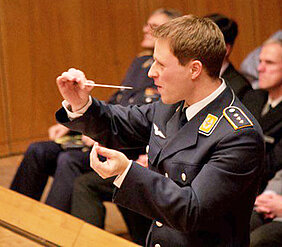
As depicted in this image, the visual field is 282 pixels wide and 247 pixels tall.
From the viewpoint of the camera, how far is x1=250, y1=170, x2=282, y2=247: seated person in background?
221 centimetres

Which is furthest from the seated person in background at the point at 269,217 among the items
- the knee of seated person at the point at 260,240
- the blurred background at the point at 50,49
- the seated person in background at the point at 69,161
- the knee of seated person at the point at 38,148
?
the blurred background at the point at 50,49

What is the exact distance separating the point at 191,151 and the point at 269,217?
1023mm

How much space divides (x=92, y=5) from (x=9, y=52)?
31.6 inches

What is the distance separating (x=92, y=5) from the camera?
4602 mm

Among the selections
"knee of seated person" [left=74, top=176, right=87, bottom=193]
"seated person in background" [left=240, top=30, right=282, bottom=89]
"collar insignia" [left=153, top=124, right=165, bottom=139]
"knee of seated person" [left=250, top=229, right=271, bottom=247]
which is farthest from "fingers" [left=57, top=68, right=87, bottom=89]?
"seated person in background" [left=240, top=30, right=282, bottom=89]

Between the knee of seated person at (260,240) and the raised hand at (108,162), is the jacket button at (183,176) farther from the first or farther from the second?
the knee of seated person at (260,240)

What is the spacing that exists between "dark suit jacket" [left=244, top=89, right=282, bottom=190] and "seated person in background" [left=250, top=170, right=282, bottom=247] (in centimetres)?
6

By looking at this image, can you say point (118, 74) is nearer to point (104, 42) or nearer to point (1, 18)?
point (104, 42)

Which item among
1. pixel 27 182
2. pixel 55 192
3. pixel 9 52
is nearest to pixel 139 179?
pixel 55 192

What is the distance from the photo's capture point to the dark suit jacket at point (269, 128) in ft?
8.33

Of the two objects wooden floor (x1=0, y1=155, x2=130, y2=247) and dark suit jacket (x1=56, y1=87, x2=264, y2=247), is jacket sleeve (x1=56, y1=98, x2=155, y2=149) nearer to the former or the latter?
dark suit jacket (x1=56, y1=87, x2=264, y2=247)

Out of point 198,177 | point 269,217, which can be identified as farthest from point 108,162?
point 269,217

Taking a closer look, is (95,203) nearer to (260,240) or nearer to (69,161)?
(69,161)

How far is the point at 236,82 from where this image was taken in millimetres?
2789
